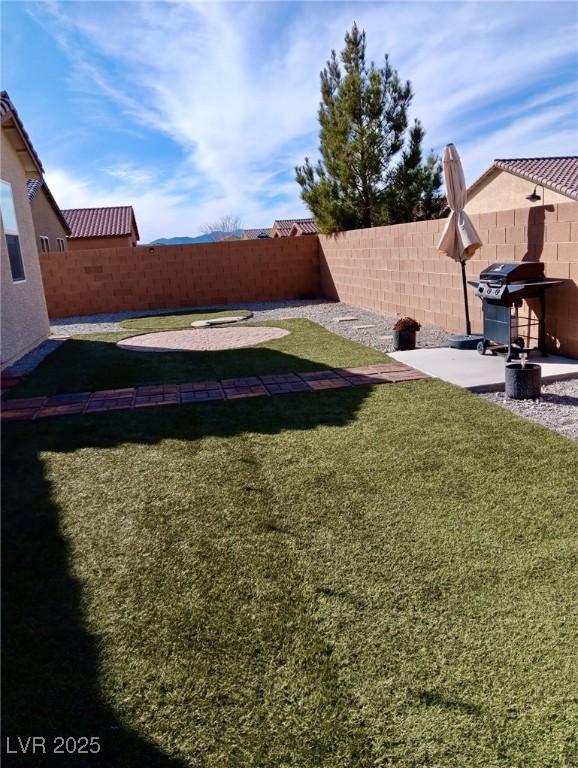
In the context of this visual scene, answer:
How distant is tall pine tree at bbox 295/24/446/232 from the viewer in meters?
17.3

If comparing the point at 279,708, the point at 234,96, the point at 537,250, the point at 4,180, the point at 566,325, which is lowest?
the point at 279,708

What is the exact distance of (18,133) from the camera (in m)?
9.98

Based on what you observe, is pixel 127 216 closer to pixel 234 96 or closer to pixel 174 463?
pixel 234 96

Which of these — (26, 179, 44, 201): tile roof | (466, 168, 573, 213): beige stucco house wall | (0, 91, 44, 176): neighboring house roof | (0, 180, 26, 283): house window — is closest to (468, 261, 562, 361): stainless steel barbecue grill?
(0, 180, 26, 283): house window

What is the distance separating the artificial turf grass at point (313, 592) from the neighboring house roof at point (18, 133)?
7.18m

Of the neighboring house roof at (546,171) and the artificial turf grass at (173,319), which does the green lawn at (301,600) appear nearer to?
the artificial turf grass at (173,319)

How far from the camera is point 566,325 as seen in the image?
6.37 meters

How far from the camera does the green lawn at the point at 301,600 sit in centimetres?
181

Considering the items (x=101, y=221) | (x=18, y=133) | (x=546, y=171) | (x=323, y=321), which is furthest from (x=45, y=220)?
(x=546, y=171)

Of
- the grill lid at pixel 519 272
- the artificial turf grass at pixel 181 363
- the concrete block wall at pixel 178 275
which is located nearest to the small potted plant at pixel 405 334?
the artificial turf grass at pixel 181 363

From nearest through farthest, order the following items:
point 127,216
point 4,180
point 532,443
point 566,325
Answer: point 532,443 < point 566,325 < point 4,180 < point 127,216

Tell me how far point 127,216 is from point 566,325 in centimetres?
3278

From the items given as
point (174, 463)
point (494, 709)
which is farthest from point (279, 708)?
point (174, 463)

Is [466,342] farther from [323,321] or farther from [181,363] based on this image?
[323,321]
